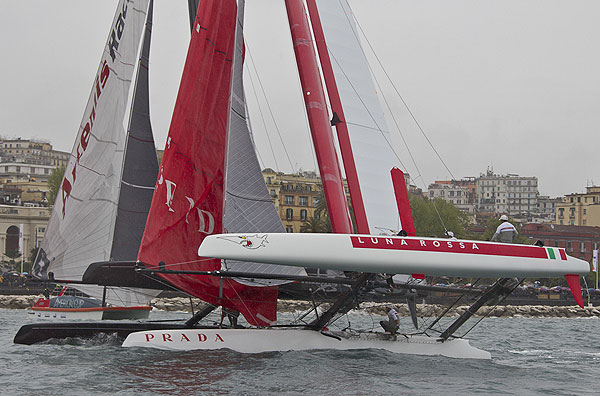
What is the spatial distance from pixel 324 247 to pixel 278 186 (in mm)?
71757

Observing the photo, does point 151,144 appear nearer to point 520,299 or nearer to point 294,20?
point 294,20

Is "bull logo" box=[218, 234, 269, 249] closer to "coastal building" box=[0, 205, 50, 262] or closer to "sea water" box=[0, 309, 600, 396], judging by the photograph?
"sea water" box=[0, 309, 600, 396]

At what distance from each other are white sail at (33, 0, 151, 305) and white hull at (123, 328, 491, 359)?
5.14 metres

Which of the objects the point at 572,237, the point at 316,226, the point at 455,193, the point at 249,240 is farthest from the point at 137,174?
the point at 455,193

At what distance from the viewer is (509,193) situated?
18862 centimetres

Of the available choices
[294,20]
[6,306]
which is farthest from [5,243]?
[294,20]

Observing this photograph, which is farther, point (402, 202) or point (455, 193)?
point (455, 193)

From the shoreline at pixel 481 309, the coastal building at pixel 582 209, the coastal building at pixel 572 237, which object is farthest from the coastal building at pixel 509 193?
the shoreline at pixel 481 309

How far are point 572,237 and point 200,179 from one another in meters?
80.7

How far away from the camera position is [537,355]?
18.6m

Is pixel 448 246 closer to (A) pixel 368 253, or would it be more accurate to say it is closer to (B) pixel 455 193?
(A) pixel 368 253

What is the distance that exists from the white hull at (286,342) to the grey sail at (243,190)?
3.41ft

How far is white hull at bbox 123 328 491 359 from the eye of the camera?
47.9ft

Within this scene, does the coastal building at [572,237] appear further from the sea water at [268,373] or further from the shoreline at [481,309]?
the sea water at [268,373]
